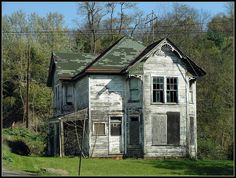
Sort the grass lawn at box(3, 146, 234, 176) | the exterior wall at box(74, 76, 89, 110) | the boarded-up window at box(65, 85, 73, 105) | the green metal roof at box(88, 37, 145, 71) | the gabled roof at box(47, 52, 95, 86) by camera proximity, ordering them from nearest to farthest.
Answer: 1. the grass lawn at box(3, 146, 234, 176)
2. the green metal roof at box(88, 37, 145, 71)
3. the exterior wall at box(74, 76, 89, 110)
4. the gabled roof at box(47, 52, 95, 86)
5. the boarded-up window at box(65, 85, 73, 105)

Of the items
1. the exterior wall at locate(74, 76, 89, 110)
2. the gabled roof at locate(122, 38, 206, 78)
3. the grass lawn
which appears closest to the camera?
the grass lawn

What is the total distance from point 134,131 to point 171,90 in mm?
3751

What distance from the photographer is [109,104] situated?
36031mm

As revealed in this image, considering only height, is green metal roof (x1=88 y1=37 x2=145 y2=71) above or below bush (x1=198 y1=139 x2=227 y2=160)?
above

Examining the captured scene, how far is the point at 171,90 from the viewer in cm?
3631

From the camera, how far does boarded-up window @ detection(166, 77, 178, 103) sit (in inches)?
1427

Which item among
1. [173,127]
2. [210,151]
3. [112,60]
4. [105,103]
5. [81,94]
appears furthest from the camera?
[210,151]

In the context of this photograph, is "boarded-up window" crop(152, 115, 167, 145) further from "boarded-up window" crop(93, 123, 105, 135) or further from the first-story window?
"boarded-up window" crop(93, 123, 105, 135)

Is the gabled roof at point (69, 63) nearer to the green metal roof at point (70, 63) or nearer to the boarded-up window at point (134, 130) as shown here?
the green metal roof at point (70, 63)

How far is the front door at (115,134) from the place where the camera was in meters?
35.7

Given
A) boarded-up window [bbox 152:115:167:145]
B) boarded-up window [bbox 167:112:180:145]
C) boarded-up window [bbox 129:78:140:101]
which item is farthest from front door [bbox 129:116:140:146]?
boarded-up window [bbox 167:112:180:145]

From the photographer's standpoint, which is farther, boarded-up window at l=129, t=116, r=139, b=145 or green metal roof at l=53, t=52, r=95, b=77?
green metal roof at l=53, t=52, r=95, b=77

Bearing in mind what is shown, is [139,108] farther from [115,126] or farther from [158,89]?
[115,126]

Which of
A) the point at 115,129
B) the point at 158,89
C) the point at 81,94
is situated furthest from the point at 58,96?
the point at 158,89
